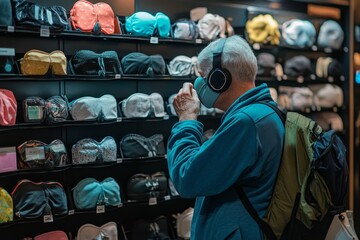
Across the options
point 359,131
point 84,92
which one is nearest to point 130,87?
point 84,92

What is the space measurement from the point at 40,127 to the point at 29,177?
516mm

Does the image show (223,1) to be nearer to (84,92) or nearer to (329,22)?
(329,22)

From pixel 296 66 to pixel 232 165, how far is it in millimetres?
3652

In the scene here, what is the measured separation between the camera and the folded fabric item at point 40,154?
3398mm

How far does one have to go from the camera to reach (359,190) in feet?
18.7

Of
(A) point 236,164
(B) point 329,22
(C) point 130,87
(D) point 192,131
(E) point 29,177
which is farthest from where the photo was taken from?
(B) point 329,22

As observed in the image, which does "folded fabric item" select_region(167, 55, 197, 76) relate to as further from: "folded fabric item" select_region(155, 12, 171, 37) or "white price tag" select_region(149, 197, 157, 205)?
"white price tag" select_region(149, 197, 157, 205)

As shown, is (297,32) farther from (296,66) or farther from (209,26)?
(209,26)

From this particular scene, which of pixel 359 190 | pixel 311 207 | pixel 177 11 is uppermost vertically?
pixel 177 11

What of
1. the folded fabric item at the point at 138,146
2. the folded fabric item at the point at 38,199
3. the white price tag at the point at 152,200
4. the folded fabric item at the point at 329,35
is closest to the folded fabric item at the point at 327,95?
the folded fabric item at the point at 329,35

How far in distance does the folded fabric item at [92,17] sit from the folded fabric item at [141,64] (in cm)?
27

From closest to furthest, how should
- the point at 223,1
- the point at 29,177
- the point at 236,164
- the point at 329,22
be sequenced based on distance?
the point at 236,164, the point at 29,177, the point at 223,1, the point at 329,22

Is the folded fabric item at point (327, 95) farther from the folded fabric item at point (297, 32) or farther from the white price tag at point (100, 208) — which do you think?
the white price tag at point (100, 208)

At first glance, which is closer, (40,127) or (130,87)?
(40,127)
